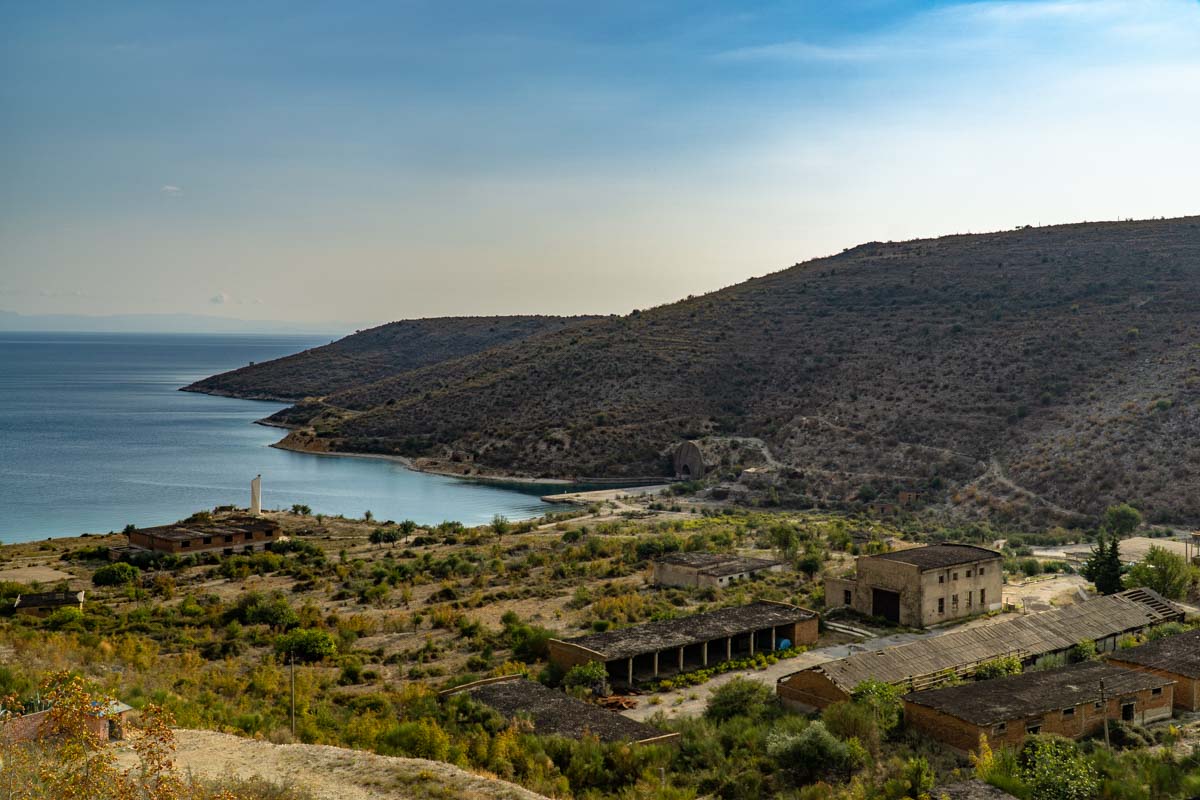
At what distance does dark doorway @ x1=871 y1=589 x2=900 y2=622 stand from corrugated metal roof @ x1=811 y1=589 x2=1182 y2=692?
4206 mm

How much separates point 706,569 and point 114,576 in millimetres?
19796

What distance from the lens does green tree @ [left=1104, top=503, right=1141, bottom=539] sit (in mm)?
43812

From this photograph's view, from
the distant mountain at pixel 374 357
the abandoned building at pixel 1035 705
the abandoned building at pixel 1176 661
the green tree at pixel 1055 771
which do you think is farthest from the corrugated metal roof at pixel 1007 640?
the distant mountain at pixel 374 357

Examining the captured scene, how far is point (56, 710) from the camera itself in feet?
27.8

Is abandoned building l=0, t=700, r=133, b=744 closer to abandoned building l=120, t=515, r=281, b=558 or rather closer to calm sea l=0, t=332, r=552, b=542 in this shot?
abandoned building l=120, t=515, r=281, b=558

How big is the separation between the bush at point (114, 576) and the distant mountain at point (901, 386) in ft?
125

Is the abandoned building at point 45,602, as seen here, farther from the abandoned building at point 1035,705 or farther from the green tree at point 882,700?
the abandoned building at point 1035,705

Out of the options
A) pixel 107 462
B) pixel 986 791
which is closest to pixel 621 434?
pixel 107 462

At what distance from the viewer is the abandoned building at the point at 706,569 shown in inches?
1259

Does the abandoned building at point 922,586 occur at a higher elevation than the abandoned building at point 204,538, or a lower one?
higher

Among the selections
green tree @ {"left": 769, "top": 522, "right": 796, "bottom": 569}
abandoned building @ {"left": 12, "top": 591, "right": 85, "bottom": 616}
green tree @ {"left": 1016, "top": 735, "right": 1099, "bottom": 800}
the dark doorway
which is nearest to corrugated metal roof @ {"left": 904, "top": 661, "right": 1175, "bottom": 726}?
green tree @ {"left": 1016, "top": 735, "right": 1099, "bottom": 800}

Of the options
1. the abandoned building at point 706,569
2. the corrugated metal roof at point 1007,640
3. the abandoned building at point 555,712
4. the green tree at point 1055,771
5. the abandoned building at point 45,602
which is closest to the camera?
the green tree at point 1055,771

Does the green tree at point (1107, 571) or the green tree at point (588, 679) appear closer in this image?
the green tree at point (588, 679)

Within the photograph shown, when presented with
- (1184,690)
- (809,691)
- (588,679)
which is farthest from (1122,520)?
(588,679)
